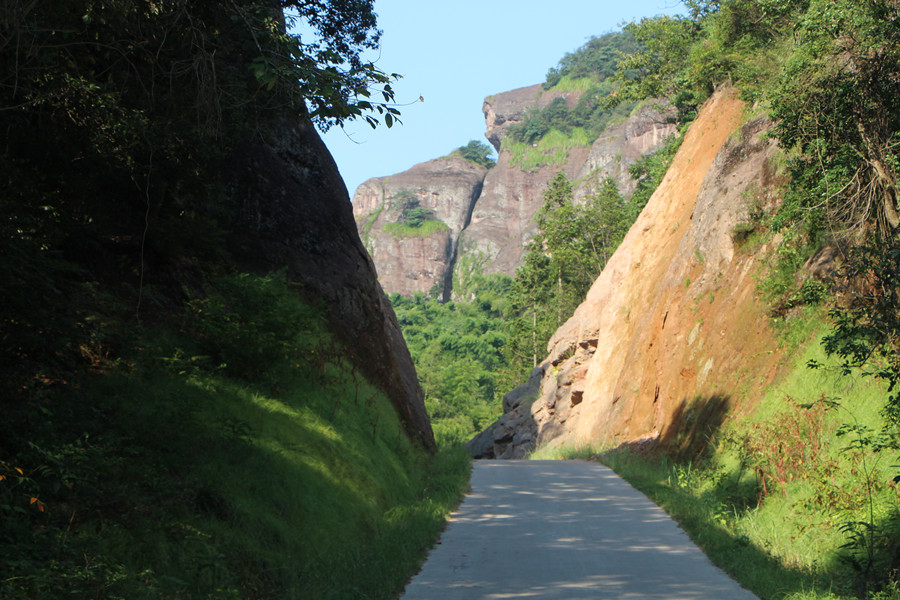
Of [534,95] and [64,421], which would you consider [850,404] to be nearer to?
[64,421]

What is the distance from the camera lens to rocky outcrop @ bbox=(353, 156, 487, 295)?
422 feet

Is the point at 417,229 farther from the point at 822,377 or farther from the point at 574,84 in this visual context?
the point at 822,377

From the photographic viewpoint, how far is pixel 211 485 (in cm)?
726

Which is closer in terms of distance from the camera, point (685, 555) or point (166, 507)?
point (166, 507)

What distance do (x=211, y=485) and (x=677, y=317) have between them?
16437mm

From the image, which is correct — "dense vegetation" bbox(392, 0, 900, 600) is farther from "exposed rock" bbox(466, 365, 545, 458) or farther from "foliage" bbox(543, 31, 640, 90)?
"foliage" bbox(543, 31, 640, 90)

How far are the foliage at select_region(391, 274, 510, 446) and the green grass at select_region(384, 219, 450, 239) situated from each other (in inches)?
402

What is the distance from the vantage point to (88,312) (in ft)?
26.9

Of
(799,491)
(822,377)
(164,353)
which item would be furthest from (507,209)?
(164,353)

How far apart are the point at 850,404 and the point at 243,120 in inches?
366

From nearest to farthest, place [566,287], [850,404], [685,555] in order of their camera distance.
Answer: [685,555], [850,404], [566,287]

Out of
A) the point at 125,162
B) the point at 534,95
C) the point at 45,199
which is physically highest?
the point at 534,95

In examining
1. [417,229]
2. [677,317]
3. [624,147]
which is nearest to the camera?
[677,317]

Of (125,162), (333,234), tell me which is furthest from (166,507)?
(333,234)
